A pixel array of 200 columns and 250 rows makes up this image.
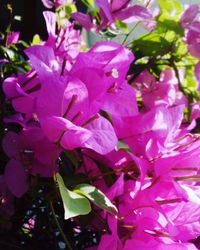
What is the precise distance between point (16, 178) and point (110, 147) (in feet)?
0.22

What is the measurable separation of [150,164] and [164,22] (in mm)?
240

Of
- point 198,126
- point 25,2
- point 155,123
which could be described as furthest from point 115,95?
point 25,2

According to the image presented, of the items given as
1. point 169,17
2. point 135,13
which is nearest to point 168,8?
point 169,17

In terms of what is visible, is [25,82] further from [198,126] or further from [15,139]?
[198,126]

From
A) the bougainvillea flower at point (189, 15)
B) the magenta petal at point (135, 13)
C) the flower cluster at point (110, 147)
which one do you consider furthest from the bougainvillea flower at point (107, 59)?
the bougainvillea flower at point (189, 15)

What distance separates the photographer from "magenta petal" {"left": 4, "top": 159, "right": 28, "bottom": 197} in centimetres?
25

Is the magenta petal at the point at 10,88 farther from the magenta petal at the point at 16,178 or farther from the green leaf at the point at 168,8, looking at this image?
the green leaf at the point at 168,8

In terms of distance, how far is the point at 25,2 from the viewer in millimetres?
1074

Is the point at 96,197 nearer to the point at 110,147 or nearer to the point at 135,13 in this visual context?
the point at 110,147

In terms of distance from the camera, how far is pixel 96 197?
207 millimetres

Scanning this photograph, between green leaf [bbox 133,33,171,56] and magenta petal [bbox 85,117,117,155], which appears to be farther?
green leaf [bbox 133,33,171,56]

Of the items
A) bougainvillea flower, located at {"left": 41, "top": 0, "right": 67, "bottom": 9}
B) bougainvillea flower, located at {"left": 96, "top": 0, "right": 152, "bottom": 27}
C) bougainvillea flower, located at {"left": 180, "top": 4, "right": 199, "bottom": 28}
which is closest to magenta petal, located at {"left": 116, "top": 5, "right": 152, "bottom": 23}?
bougainvillea flower, located at {"left": 96, "top": 0, "right": 152, "bottom": 27}

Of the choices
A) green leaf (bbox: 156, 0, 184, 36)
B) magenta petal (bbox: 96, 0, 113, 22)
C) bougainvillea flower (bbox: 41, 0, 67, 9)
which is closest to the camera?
magenta petal (bbox: 96, 0, 113, 22)

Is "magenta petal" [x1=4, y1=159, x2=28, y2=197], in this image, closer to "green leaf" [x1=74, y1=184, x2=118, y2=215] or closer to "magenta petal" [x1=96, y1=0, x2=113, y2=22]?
"green leaf" [x1=74, y1=184, x2=118, y2=215]
